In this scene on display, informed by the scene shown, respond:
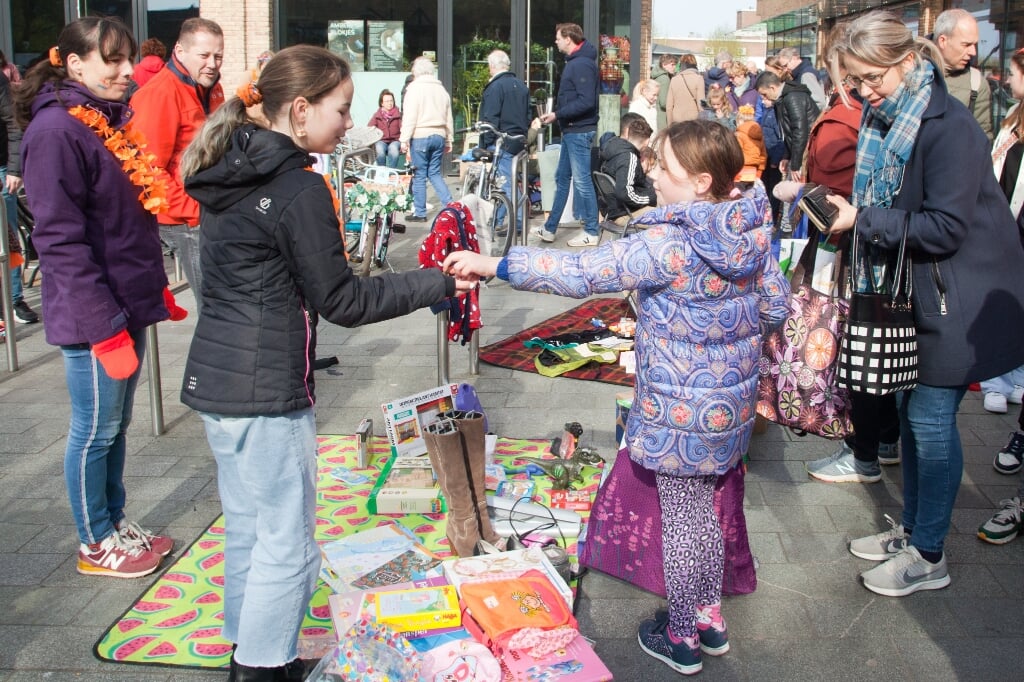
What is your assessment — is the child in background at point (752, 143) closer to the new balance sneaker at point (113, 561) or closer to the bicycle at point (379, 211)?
the bicycle at point (379, 211)

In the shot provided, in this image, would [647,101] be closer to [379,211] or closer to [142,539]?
[379,211]

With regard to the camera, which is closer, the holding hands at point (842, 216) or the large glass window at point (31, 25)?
the holding hands at point (842, 216)

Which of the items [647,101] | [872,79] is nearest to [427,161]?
[647,101]

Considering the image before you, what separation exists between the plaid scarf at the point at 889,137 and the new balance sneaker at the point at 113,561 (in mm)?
2947

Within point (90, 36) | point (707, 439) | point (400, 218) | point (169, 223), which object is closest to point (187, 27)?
point (169, 223)

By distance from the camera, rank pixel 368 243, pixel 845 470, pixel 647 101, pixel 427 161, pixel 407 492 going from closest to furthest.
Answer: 1. pixel 407 492
2. pixel 845 470
3. pixel 368 243
4. pixel 427 161
5. pixel 647 101

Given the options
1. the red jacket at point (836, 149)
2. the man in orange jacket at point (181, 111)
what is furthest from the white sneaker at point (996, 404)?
the man in orange jacket at point (181, 111)

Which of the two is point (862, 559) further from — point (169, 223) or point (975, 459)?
point (169, 223)

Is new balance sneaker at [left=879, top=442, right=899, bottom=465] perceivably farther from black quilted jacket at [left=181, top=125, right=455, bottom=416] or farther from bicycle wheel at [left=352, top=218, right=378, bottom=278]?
bicycle wheel at [left=352, top=218, right=378, bottom=278]

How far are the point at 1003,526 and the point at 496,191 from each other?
6.99 metres

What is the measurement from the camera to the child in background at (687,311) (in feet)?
9.42

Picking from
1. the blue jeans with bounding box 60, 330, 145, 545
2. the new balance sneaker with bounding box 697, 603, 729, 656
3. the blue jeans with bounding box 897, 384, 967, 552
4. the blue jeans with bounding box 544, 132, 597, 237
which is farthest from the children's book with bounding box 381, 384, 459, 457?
the blue jeans with bounding box 544, 132, 597, 237

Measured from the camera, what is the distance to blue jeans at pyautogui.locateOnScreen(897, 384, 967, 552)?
3.48 m

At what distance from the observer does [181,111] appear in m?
5.09
